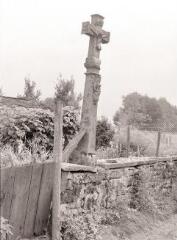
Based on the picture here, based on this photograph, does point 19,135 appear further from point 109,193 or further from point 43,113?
point 109,193

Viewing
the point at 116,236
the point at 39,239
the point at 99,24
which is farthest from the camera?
the point at 99,24

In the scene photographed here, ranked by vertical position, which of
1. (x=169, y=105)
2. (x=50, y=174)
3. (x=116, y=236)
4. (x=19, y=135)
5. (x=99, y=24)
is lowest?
(x=116, y=236)

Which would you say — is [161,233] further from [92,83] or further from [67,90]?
[67,90]

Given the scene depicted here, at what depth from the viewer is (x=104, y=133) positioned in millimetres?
14992

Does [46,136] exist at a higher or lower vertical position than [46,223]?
higher

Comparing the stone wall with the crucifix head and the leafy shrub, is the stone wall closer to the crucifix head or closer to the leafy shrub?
the leafy shrub

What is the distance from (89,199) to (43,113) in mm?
2413

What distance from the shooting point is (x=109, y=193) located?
8.77m

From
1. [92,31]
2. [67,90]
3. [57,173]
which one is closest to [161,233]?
[57,173]

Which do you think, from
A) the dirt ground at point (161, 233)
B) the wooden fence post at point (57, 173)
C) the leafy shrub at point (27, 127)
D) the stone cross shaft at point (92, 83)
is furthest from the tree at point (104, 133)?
the wooden fence post at point (57, 173)

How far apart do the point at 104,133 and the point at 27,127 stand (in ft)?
20.9

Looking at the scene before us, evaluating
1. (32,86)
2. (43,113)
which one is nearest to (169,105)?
(32,86)

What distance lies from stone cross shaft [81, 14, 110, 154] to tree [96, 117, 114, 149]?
20.1ft

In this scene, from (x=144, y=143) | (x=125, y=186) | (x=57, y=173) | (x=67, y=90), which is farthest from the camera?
(x=67, y=90)
